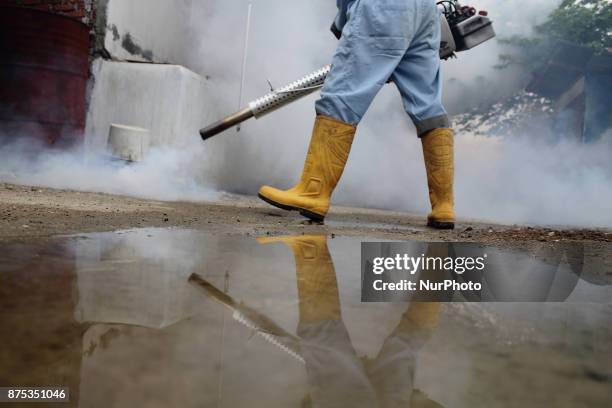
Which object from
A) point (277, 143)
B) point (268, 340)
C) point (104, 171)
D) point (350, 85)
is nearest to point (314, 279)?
point (268, 340)

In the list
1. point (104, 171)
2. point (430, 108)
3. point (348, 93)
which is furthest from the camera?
point (104, 171)

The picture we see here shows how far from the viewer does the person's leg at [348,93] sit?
1.94 m

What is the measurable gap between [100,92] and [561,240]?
328 cm

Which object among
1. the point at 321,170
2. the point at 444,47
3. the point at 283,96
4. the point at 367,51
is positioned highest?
the point at 444,47

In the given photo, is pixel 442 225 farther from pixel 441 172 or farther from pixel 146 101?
pixel 146 101

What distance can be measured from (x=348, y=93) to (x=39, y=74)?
8.46 ft

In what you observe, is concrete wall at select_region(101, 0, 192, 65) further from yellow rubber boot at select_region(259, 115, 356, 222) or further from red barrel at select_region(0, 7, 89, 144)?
yellow rubber boot at select_region(259, 115, 356, 222)

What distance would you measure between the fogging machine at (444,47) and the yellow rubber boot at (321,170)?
0.51 m

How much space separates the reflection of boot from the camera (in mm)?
665

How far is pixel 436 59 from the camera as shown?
221 cm

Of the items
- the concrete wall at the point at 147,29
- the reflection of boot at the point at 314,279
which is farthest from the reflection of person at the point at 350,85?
the concrete wall at the point at 147,29

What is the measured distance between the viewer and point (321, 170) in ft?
6.46

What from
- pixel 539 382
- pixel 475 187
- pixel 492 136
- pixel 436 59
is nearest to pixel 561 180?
pixel 475 187

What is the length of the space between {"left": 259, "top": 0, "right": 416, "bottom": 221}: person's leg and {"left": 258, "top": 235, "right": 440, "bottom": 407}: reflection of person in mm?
1148
